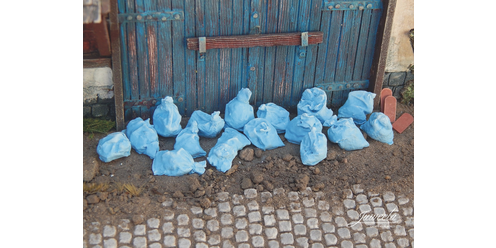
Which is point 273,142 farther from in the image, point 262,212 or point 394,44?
point 394,44

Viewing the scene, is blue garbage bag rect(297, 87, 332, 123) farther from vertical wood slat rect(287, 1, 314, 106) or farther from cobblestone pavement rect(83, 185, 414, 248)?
cobblestone pavement rect(83, 185, 414, 248)

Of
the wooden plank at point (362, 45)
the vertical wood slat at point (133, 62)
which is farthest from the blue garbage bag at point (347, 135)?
the vertical wood slat at point (133, 62)

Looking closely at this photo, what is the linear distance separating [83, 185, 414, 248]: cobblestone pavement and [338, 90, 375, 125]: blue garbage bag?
3.90ft

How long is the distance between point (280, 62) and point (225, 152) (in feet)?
4.04

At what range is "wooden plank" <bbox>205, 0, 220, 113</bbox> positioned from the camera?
16.5 ft

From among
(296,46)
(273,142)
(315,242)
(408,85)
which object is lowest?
(315,242)

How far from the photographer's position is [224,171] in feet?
16.3

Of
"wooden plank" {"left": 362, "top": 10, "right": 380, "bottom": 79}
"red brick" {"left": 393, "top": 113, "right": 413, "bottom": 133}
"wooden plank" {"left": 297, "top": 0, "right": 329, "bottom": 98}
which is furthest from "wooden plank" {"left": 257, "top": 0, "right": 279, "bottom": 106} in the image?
"red brick" {"left": 393, "top": 113, "right": 413, "bottom": 133}

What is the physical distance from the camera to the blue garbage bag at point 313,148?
508cm

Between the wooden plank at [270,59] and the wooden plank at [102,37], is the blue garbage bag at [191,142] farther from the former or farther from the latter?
the wooden plank at [102,37]

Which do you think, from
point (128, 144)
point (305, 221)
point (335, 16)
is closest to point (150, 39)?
point (128, 144)

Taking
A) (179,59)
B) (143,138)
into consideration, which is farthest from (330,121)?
(143,138)

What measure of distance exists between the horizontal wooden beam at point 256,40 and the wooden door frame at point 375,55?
0.70 metres

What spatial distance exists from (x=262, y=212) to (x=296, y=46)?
6.27 feet
